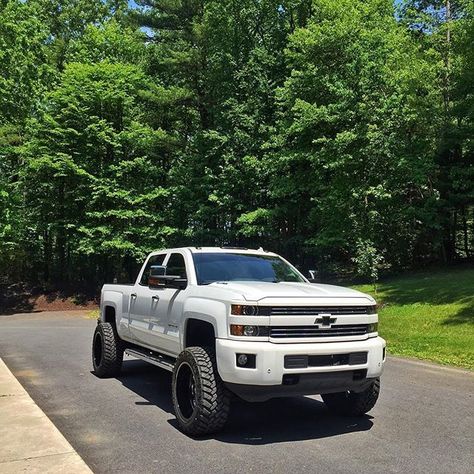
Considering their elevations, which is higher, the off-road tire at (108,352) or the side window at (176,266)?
the side window at (176,266)

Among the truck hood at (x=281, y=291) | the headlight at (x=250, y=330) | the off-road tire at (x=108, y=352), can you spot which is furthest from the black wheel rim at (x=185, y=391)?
the off-road tire at (x=108, y=352)

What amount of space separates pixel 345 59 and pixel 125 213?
13.0 m

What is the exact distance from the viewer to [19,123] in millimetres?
29844

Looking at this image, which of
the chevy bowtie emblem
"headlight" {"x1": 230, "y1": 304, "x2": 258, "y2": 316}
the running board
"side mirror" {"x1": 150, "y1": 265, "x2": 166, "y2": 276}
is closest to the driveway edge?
the running board

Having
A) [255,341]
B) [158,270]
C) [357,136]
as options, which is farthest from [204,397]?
[357,136]

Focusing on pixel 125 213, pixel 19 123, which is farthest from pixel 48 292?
pixel 19 123

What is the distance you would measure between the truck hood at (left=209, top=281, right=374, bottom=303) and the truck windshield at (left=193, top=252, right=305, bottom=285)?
1.70 feet

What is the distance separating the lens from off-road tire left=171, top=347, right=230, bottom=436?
17.5 ft

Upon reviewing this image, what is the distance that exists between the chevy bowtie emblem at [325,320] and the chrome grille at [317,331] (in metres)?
0.04

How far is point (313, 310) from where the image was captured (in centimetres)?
545

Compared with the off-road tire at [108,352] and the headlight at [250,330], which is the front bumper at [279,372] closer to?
the headlight at [250,330]

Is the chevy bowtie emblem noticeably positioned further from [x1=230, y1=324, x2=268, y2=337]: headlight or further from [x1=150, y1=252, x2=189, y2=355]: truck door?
[x1=150, y1=252, x2=189, y2=355]: truck door

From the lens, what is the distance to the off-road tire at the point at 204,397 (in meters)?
5.34

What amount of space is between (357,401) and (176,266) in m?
2.81
